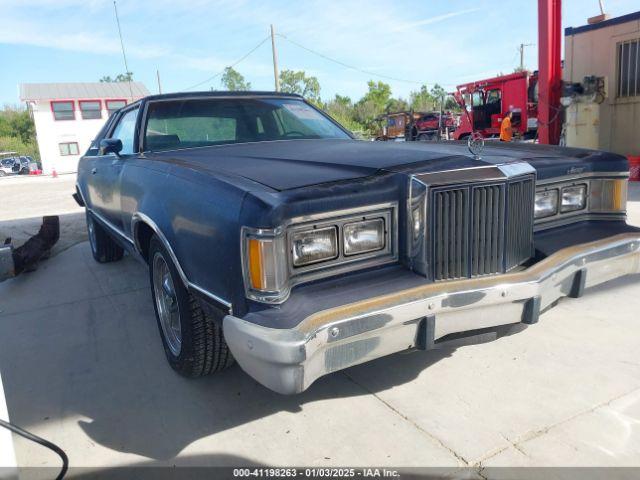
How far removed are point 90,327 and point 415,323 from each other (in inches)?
105

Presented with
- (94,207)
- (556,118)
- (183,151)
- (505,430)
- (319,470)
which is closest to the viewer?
(319,470)

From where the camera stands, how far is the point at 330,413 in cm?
246

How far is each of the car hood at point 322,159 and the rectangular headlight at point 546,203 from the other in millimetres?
193

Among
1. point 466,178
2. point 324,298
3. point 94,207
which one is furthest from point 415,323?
point 94,207

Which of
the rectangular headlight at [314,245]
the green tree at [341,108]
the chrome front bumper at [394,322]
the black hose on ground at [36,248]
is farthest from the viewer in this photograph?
the green tree at [341,108]

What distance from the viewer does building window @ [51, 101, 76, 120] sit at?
3575 cm

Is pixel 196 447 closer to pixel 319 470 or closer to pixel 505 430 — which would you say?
pixel 319 470

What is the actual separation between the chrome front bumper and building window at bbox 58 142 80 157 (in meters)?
38.8

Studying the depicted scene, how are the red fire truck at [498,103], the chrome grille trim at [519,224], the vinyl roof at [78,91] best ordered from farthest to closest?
the vinyl roof at [78,91]
the red fire truck at [498,103]
the chrome grille trim at [519,224]

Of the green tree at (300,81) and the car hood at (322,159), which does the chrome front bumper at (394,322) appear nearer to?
the car hood at (322,159)

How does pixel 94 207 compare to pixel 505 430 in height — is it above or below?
above

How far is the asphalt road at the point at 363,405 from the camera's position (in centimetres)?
216

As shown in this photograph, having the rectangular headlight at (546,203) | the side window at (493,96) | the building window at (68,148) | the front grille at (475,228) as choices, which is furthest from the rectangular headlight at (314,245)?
the building window at (68,148)

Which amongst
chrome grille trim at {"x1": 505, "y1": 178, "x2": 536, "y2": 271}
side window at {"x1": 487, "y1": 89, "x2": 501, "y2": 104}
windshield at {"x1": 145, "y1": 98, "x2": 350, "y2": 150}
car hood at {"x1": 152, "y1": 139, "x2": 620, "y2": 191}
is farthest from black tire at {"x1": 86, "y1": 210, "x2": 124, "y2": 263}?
side window at {"x1": 487, "y1": 89, "x2": 501, "y2": 104}
